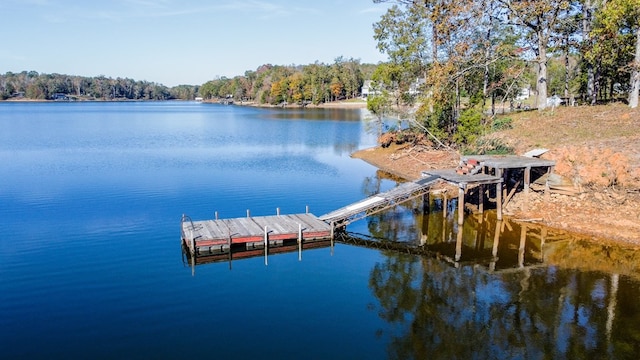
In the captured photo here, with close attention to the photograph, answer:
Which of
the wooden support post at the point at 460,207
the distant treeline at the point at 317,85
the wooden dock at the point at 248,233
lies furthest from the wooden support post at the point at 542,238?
the distant treeline at the point at 317,85

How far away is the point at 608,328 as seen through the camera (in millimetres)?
15812

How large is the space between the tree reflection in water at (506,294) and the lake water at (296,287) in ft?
0.22

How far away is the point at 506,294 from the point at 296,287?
812cm

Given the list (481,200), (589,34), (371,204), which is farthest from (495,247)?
(589,34)

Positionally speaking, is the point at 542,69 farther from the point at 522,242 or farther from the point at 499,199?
the point at 522,242

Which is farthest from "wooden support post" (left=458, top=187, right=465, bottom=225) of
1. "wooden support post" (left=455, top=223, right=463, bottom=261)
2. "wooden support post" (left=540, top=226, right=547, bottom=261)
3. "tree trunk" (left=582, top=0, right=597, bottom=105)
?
"tree trunk" (left=582, top=0, right=597, bottom=105)

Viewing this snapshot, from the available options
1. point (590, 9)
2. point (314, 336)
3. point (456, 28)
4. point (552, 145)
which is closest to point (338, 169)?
point (456, 28)

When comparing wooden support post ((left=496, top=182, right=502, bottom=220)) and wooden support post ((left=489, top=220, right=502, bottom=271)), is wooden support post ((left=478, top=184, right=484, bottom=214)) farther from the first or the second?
wooden support post ((left=489, top=220, right=502, bottom=271))

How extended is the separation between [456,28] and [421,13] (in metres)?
8.67

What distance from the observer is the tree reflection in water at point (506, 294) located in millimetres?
14945

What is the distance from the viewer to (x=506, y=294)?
726 inches

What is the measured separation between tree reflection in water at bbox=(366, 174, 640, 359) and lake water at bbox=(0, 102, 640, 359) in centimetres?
7

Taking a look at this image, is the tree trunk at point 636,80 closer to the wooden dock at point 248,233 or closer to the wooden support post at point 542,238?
the wooden support post at point 542,238

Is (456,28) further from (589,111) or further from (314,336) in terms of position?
(314,336)
